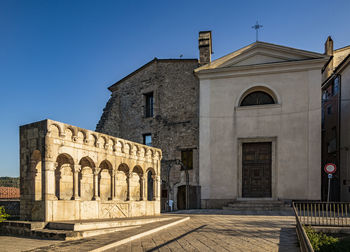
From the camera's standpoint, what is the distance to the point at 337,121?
1933 centimetres

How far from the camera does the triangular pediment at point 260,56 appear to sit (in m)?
16.0

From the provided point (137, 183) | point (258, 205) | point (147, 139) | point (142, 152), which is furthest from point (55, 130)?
point (147, 139)

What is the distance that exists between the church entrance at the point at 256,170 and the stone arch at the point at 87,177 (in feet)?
32.6

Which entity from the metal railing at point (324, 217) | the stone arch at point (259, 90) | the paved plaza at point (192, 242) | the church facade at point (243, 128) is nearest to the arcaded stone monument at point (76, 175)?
the paved plaza at point (192, 242)

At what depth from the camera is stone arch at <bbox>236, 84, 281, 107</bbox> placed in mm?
16156

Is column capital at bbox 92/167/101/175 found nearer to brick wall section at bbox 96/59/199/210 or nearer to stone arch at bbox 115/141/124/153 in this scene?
stone arch at bbox 115/141/124/153

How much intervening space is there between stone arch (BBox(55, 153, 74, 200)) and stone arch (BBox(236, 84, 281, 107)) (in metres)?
11.2

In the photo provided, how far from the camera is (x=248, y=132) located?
53.1 feet

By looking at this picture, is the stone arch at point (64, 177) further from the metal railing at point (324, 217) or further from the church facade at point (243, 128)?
the church facade at point (243, 128)

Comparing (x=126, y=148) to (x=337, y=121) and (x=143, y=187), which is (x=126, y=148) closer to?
(x=143, y=187)

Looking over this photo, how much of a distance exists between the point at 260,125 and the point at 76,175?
37.7 feet

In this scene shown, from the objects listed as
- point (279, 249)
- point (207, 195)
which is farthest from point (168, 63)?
point (279, 249)

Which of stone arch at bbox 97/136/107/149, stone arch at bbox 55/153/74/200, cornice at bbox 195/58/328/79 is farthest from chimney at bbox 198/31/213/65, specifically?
stone arch at bbox 55/153/74/200

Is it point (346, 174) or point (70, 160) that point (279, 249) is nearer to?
point (70, 160)
